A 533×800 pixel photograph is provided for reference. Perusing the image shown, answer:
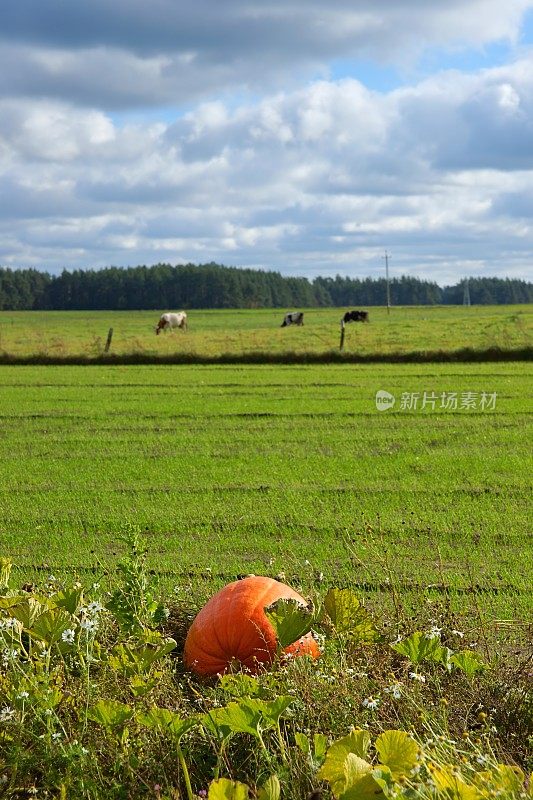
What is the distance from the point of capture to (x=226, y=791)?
9.07 feet

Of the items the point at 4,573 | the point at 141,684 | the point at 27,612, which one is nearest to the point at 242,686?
the point at 141,684

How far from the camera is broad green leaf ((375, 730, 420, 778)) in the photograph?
116 inches

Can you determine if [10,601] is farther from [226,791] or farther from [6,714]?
[226,791]

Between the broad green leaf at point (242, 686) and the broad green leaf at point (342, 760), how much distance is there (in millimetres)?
563

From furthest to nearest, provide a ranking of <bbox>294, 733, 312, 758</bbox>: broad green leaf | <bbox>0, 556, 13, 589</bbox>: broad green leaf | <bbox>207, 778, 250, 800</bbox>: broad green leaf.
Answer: <bbox>0, 556, 13, 589</bbox>: broad green leaf → <bbox>294, 733, 312, 758</bbox>: broad green leaf → <bbox>207, 778, 250, 800</bbox>: broad green leaf

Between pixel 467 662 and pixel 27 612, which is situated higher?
pixel 27 612

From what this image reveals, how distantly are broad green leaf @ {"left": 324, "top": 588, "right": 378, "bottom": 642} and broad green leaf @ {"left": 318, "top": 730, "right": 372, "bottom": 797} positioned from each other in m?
1.40

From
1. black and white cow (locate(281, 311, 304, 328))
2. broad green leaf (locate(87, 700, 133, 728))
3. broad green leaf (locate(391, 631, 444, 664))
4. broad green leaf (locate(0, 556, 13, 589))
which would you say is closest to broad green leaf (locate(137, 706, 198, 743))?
broad green leaf (locate(87, 700, 133, 728))

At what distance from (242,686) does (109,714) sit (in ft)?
1.80

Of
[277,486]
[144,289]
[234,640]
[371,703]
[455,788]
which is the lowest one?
[277,486]

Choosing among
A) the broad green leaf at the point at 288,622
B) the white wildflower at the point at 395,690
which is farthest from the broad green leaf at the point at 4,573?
the white wildflower at the point at 395,690

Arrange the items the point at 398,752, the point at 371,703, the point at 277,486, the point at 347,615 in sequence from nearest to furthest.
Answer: the point at 398,752
the point at 371,703
the point at 347,615
the point at 277,486

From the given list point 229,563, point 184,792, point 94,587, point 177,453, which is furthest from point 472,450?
point 184,792

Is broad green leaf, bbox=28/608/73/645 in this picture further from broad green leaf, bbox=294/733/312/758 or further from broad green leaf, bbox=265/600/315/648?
broad green leaf, bbox=294/733/312/758
